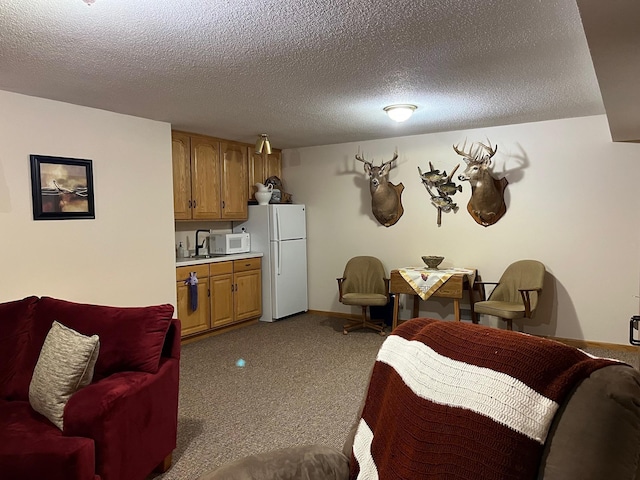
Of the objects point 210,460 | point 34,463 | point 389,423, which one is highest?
point 389,423

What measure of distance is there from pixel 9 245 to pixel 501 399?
3.68 meters

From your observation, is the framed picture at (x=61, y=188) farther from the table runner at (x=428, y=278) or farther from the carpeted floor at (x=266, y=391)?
the table runner at (x=428, y=278)

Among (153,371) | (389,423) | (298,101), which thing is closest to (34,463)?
(153,371)

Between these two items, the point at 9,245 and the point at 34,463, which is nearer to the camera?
the point at 34,463

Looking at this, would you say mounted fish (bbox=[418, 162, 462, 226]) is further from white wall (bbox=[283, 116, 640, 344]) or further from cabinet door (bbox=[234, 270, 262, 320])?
cabinet door (bbox=[234, 270, 262, 320])

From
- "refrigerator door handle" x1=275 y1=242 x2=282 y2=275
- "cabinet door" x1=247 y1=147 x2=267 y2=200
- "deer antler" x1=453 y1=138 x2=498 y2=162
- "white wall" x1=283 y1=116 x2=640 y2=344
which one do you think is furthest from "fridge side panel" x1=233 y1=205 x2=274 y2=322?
"deer antler" x1=453 y1=138 x2=498 y2=162

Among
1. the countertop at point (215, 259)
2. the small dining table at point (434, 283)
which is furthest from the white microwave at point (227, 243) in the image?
the small dining table at point (434, 283)

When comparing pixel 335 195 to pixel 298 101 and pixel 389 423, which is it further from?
pixel 389 423

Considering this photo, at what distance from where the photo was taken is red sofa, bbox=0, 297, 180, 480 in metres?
1.93

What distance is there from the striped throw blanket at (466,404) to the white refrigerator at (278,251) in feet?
14.9

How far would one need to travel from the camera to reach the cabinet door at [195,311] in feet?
16.4

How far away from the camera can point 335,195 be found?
6.28m

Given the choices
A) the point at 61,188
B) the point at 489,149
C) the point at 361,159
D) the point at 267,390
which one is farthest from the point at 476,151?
the point at 61,188

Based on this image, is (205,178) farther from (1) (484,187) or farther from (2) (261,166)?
(1) (484,187)
